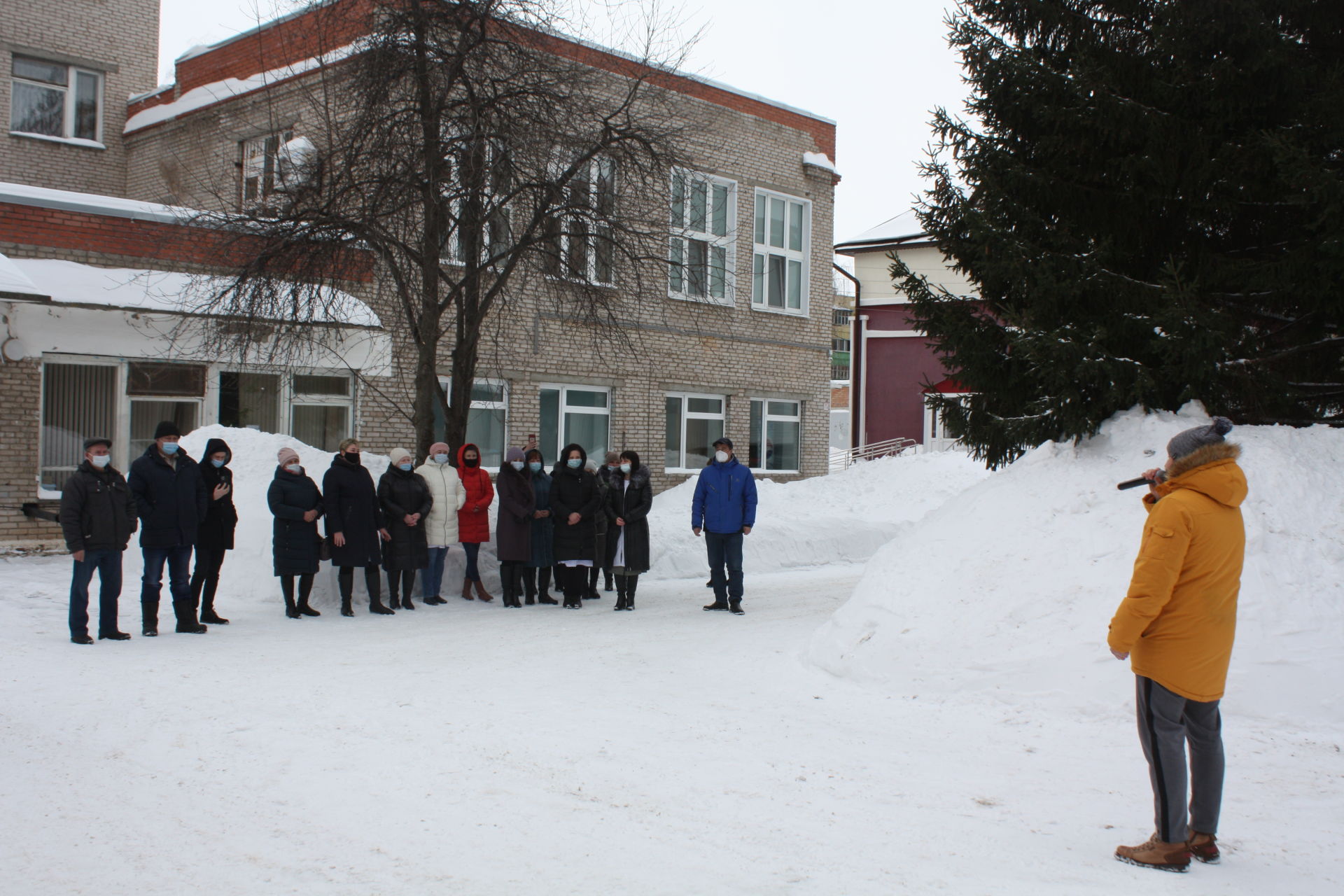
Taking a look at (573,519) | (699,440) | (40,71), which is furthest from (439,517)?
(40,71)

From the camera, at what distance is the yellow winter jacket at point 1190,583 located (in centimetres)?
452

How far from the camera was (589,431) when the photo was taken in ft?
68.6

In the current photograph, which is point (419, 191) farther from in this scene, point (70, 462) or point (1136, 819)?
point (1136, 819)

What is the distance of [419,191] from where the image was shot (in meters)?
12.1

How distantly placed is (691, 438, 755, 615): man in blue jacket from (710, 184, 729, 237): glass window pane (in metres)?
10.6

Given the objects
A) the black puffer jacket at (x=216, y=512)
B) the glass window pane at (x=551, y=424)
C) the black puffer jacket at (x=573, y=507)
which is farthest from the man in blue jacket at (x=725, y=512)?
Result: the glass window pane at (x=551, y=424)

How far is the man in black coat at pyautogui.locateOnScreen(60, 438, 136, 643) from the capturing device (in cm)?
900

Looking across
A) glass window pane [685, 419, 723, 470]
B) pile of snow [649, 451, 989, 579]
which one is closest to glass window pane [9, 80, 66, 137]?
glass window pane [685, 419, 723, 470]

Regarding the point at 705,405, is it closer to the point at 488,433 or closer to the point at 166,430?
the point at 488,433

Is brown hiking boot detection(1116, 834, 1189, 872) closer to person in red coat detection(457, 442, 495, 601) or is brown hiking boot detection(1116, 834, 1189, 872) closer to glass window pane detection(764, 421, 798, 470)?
person in red coat detection(457, 442, 495, 601)

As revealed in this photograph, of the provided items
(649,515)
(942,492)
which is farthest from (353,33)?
(942,492)

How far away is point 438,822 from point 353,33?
38.2 ft

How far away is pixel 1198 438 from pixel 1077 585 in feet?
10.4

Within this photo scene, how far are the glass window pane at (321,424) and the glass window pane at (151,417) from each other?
1.53m
